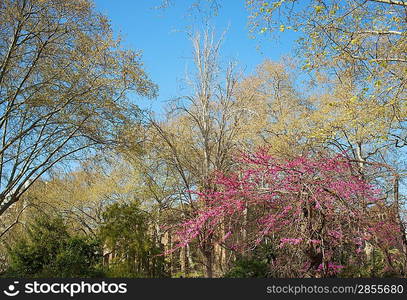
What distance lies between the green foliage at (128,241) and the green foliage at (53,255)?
58 cm

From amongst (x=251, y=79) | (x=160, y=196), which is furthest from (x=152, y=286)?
(x=251, y=79)

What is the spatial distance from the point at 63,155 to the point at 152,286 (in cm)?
786

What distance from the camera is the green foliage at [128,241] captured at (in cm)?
992

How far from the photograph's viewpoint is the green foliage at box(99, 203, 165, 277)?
9922 mm

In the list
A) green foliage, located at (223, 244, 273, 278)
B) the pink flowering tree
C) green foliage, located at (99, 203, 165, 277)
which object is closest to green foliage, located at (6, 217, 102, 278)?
green foliage, located at (99, 203, 165, 277)

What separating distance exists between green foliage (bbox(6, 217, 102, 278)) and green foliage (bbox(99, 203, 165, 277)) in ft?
1.90

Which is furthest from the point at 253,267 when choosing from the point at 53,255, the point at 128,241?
the point at 53,255

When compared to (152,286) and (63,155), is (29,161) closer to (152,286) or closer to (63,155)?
(63,155)

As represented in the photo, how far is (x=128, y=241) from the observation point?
32.8 feet

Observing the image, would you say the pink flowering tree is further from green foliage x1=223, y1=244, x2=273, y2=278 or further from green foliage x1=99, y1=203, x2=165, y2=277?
green foliage x1=99, y1=203, x2=165, y2=277

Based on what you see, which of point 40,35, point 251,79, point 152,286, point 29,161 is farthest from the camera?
point 251,79

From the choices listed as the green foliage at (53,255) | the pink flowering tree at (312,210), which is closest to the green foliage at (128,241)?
the green foliage at (53,255)

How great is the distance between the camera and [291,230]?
601cm

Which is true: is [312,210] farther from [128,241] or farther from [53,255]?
[53,255]
